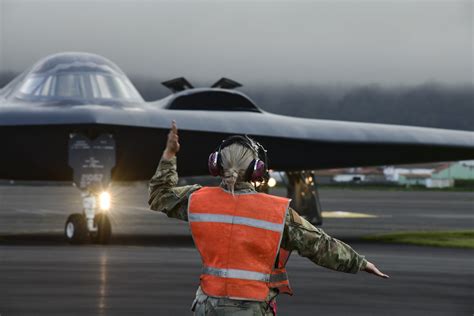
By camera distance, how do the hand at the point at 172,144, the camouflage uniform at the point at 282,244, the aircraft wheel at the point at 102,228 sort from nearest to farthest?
the camouflage uniform at the point at 282,244, the hand at the point at 172,144, the aircraft wheel at the point at 102,228

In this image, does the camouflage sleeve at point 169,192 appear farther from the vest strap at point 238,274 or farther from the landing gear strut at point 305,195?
the landing gear strut at point 305,195

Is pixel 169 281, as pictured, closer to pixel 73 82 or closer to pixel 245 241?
pixel 245 241

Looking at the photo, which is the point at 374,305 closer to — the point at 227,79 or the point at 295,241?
the point at 295,241

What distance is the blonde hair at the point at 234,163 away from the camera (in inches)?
249

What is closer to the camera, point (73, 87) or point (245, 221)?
point (245, 221)

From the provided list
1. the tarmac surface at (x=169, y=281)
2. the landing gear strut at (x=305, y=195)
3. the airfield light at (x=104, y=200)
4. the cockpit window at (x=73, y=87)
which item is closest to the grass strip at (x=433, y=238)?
the tarmac surface at (x=169, y=281)

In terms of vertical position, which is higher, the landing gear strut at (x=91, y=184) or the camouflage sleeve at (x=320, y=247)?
the camouflage sleeve at (x=320, y=247)

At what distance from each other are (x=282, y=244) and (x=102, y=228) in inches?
663

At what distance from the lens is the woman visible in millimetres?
6223

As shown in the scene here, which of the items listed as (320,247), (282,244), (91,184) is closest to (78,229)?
(91,184)

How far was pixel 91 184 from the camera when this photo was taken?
2350 centimetres

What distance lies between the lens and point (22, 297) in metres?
13.2

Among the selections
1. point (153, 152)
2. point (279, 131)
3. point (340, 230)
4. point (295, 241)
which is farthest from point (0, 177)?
point (295, 241)

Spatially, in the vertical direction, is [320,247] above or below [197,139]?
above
